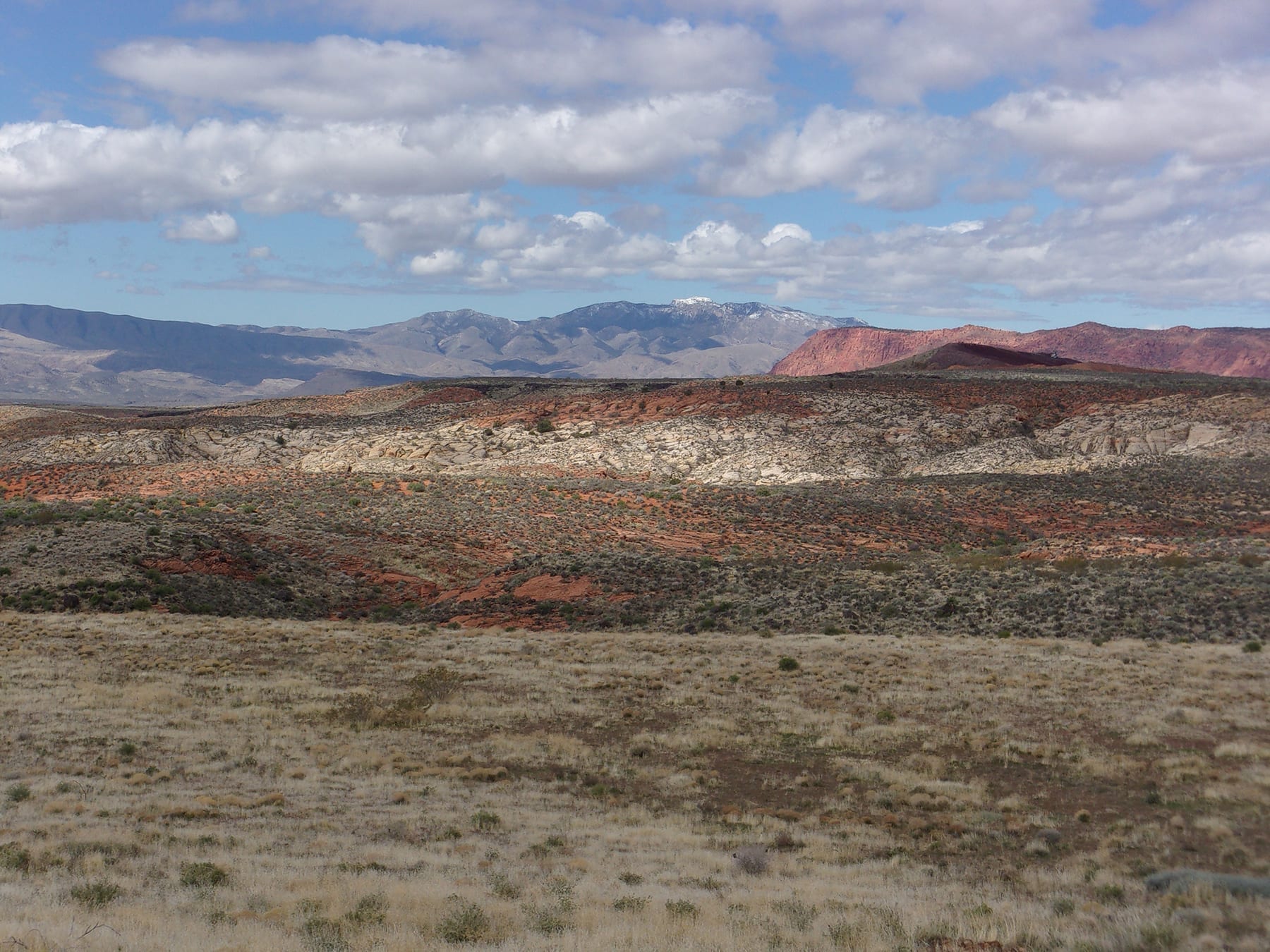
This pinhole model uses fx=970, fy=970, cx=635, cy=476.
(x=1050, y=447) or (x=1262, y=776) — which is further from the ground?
(x=1050, y=447)

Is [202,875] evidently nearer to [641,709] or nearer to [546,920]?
[546,920]

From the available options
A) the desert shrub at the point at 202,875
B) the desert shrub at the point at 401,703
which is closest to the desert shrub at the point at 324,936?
the desert shrub at the point at 202,875

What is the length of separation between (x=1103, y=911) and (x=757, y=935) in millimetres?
3306

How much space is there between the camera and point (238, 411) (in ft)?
308

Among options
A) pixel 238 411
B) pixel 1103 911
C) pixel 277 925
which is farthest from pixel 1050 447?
pixel 238 411

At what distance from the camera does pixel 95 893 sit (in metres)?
8.89

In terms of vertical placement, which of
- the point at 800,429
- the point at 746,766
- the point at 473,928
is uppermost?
the point at 800,429

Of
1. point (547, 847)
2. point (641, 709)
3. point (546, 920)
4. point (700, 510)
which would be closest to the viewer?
point (546, 920)

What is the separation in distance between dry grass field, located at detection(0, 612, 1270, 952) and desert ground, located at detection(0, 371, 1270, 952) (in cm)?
7

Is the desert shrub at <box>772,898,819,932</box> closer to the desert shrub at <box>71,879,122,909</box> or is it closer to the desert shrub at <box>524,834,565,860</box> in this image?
the desert shrub at <box>524,834,565,860</box>

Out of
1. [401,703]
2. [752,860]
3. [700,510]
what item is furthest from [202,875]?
[700,510]

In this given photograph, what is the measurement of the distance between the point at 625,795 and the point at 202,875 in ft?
20.1

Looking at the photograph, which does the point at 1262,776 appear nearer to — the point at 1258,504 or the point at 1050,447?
the point at 1258,504

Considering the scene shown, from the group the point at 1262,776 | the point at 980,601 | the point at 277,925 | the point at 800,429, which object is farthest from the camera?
the point at 800,429
